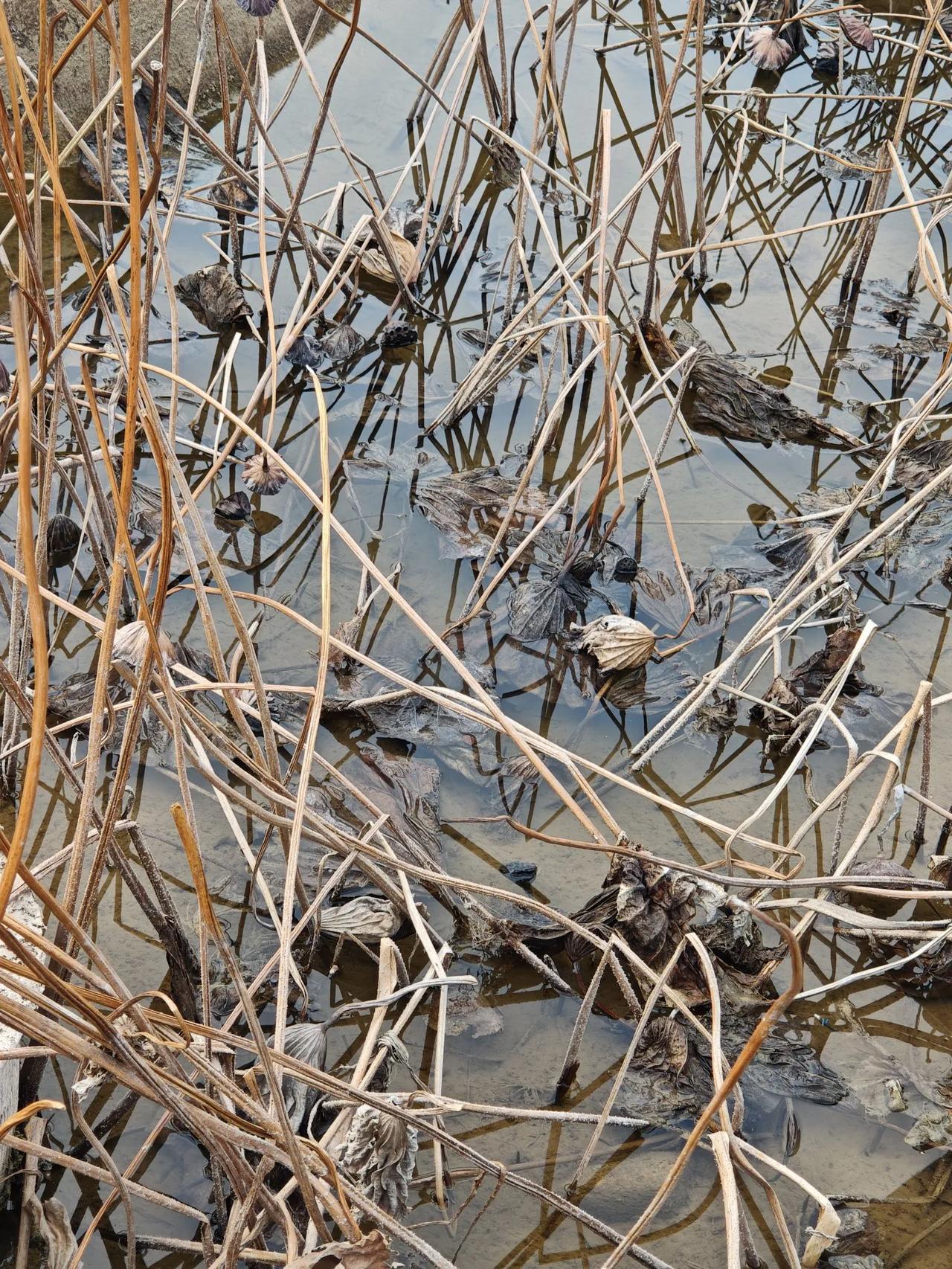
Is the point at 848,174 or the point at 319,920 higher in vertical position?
the point at 848,174

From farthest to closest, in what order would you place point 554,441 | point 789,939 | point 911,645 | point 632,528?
point 554,441, point 632,528, point 911,645, point 789,939

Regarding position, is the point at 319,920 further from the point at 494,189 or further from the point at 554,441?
the point at 494,189

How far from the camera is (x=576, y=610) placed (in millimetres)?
2172

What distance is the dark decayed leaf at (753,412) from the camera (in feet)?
8.55

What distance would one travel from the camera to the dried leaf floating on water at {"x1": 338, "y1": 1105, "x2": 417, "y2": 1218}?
1.19 meters

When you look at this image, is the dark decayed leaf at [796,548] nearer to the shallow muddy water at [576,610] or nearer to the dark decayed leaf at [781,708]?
the shallow muddy water at [576,610]

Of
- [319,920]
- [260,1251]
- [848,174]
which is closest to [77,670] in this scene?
[319,920]

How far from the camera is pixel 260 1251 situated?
112 cm

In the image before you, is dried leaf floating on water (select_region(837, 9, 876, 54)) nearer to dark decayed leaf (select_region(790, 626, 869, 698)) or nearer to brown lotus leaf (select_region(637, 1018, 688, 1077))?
dark decayed leaf (select_region(790, 626, 869, 698))

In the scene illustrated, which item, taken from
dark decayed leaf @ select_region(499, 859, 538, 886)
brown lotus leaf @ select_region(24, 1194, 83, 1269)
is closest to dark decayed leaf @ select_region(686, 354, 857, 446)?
dark decayed leaf @ select_region(499, 859, 538, 886)

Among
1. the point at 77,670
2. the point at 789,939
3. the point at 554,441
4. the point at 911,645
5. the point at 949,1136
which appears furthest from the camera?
the point at 554,441

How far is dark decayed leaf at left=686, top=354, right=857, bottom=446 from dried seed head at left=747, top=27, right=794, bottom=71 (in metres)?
1.57

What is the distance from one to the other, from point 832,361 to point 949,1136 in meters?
1.96

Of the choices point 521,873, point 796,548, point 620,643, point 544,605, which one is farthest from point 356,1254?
point 796,548
